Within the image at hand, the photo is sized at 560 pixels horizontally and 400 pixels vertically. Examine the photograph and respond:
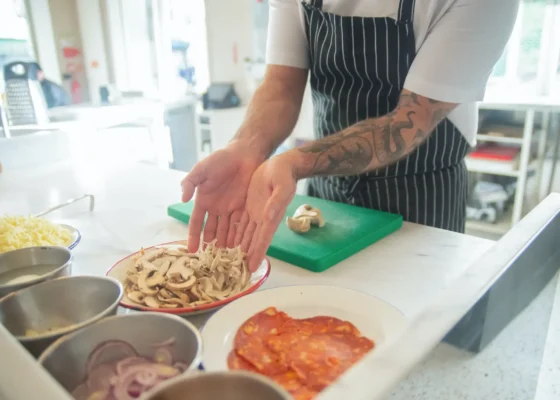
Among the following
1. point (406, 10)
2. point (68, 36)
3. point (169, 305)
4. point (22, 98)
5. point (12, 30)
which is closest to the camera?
point (169, 305)

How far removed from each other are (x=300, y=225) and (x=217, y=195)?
0.19 meters

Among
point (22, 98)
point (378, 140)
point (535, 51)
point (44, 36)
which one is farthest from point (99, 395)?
point (44, 36)

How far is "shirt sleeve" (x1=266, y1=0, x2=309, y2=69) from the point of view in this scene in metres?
1.25

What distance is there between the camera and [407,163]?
3.84 ft

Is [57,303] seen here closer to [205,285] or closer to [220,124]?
[205,285]

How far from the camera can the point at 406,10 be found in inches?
40.8

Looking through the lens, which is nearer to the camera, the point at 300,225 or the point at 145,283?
the point at 145,283

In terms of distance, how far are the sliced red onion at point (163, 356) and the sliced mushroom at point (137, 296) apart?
23 centimetres

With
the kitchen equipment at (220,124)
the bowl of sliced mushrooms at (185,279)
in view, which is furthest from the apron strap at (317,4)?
the kitchen equipment at (220,124)

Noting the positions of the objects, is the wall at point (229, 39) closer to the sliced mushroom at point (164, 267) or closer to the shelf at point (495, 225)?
the shelf at point (495, 225)

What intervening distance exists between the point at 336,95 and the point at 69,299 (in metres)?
0.85

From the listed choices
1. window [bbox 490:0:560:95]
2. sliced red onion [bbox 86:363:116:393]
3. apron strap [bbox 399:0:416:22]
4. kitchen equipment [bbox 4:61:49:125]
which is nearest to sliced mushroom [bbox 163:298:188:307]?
sliced red onion [bbox 86:363:116:393]

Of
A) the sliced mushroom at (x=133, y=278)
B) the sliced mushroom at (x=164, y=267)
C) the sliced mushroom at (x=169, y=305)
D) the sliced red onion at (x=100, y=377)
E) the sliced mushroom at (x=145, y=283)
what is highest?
the sliced red onion at (x=100, y=377)

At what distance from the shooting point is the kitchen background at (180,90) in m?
2.13
